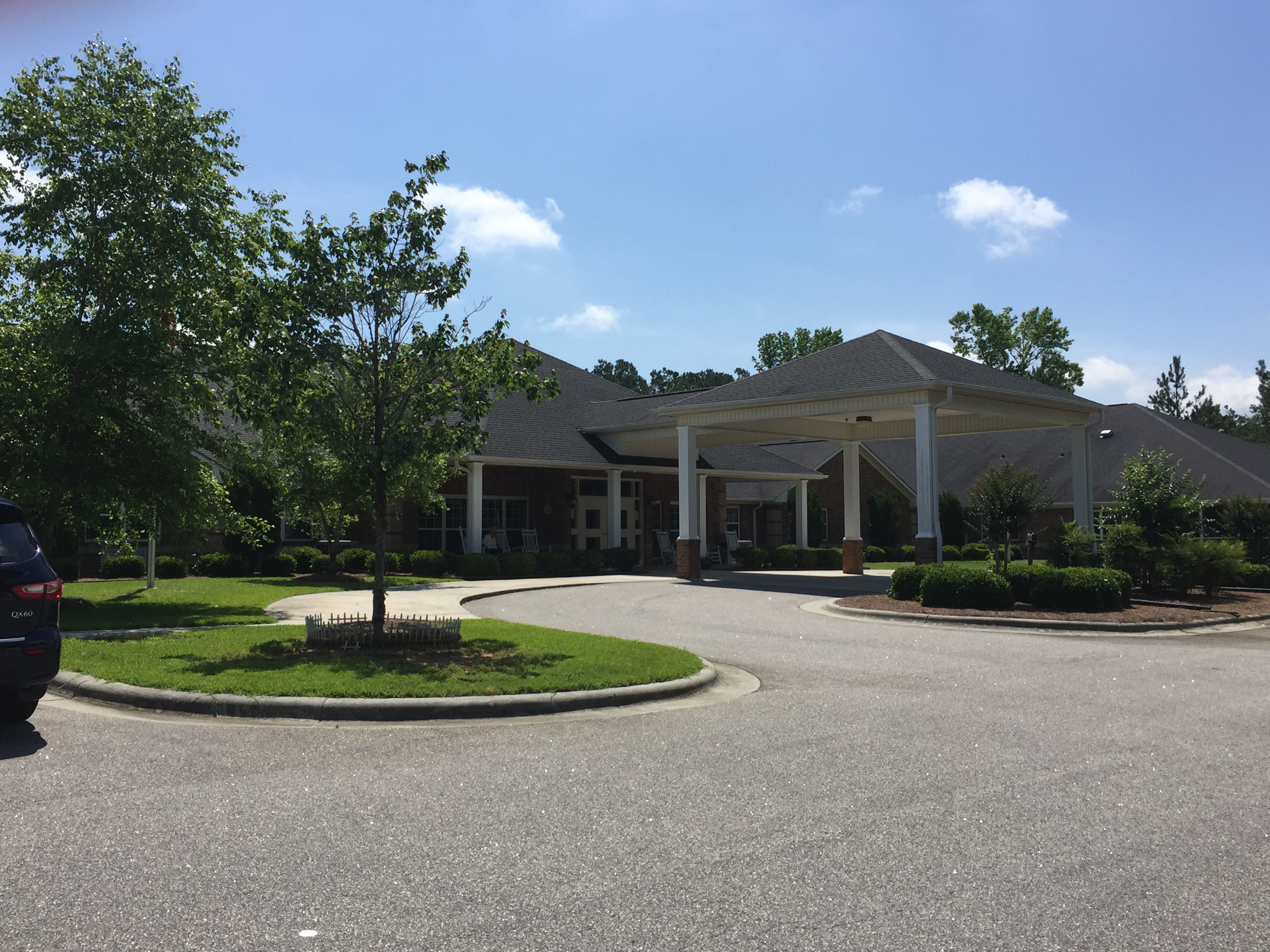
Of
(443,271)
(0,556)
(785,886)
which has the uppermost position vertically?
(443,271)

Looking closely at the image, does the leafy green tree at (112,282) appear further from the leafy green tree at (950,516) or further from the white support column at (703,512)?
the leafy green tree at (950,516)

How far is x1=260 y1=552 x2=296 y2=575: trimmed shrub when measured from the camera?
27.4m

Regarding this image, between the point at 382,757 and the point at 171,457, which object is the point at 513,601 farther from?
→ the point at 382,757

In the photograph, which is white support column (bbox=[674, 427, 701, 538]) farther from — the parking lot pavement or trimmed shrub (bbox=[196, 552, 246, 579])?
the parking lot pavement

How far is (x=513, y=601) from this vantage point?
21.1 m

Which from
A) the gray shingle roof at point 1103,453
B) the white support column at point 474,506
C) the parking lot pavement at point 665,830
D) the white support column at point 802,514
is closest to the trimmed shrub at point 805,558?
the white support column at point 802,514

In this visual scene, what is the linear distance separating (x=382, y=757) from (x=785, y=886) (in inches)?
137

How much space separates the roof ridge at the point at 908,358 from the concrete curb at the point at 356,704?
16.8 m

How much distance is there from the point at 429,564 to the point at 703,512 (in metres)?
12.0

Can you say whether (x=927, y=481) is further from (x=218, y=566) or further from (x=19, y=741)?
(x=19, y=741)

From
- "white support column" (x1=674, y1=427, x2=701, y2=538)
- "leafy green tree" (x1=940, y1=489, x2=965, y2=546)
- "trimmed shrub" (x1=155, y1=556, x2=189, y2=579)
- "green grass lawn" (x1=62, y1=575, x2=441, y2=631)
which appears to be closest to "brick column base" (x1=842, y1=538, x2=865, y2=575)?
"white support column" (x1=674, y1=427, x2=701, y2=538)

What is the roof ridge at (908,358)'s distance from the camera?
24.1m

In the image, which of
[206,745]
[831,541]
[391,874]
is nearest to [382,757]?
[206,745]

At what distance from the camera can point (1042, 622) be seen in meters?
17.0
